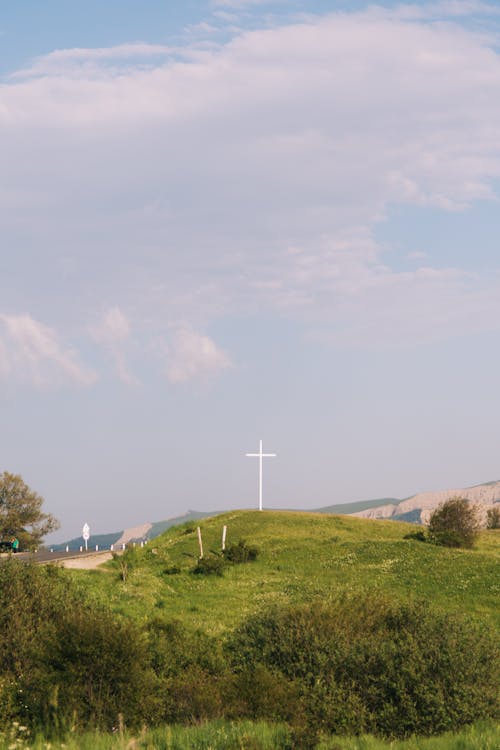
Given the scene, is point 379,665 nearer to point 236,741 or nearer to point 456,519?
point 236,741

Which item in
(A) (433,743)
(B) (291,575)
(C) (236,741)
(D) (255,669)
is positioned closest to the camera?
(C) (236,741)

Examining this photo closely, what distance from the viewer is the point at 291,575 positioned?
42125 mm

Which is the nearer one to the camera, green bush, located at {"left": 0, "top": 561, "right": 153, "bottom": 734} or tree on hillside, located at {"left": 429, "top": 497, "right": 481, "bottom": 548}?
green bush, located at {"left": 0, "top": 561, "right": 153, "bottom": 734}

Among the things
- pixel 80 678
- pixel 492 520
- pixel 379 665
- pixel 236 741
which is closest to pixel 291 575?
pixel 379 665

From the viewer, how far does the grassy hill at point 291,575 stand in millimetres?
33406

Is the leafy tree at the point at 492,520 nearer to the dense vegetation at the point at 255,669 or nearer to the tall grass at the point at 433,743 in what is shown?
the dense vegetation at the point at 255,669

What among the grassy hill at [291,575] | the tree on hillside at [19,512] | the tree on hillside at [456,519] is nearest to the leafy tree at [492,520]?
the grassy hill at [291,575]

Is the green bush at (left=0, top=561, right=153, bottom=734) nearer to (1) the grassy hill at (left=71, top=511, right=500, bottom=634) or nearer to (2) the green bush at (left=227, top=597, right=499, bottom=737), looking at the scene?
(2) the green bush at (left=227, top=597, right=499, bottom=737)

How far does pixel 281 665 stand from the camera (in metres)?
17.7

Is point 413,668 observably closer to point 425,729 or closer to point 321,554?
point 425,729

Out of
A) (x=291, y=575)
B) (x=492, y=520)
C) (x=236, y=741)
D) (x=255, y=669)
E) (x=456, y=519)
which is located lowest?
(x=236, y=741)

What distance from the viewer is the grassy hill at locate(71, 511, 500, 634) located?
1315 inches

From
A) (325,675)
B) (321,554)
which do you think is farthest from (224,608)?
(325,675)

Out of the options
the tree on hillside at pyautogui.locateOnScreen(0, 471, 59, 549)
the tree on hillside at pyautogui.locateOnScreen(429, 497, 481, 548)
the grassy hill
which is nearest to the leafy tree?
the grassy hill
